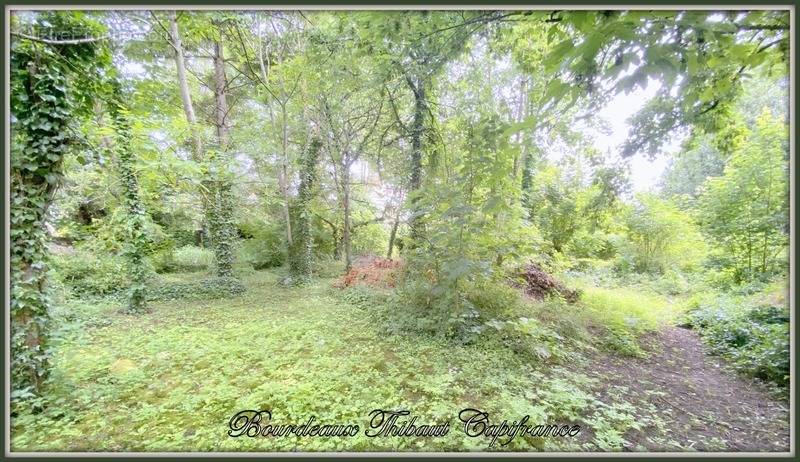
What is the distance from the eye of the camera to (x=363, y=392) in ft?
8.36

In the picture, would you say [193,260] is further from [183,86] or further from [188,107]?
[183,86]

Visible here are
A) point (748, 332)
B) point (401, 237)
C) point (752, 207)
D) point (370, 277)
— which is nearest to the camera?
point (748, 332)

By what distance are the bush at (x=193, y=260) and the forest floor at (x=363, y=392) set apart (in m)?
6.35

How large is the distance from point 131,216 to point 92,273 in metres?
3.39

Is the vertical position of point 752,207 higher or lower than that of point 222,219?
higher

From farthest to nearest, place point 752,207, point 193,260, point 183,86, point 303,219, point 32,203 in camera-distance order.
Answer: point 193,260
point 303,219
point 183,86
point 752,207
point 32,203

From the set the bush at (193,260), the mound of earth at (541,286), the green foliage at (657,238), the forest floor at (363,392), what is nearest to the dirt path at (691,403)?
the forest floor at (363,392)

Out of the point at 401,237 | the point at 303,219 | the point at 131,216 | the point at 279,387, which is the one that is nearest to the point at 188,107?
the point at 131,216

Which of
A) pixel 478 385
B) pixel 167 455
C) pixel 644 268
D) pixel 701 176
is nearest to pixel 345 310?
pixel 478 385

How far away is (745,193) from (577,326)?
17.6 feet

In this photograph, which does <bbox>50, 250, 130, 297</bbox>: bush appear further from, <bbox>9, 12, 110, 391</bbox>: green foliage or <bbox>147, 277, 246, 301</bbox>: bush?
<bbox>9, 12, 110, 391</bbox>: green foliage

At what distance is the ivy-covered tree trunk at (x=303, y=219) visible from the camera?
814 centimetres

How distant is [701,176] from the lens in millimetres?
18875

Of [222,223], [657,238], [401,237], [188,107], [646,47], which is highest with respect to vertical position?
[188,107]
